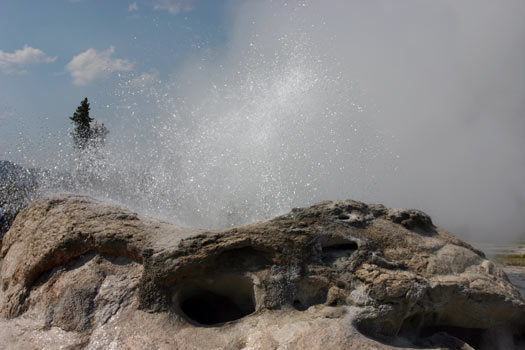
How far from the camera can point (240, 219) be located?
26.9 ft

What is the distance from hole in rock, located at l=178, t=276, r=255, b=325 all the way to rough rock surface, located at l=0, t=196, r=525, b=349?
0.05 feet

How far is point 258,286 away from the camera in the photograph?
4.47 metres

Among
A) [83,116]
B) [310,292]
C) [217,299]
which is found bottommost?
[217,299]

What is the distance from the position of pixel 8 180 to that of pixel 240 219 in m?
8.04

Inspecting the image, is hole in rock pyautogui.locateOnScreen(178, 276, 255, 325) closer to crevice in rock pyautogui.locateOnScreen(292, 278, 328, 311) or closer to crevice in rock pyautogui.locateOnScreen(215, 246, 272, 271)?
crevice in rock pyautogui.locateOnScreen(215, 246, 272, 271)

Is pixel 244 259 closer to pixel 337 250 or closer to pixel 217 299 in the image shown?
pixel 217 299

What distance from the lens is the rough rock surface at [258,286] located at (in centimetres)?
422

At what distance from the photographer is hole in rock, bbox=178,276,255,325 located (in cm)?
464

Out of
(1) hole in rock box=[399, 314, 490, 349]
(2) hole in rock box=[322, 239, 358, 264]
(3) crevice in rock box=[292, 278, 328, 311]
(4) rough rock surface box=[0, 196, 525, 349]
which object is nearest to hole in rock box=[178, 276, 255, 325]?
(4) rough rock surface box=[0, 196, 525, 349]

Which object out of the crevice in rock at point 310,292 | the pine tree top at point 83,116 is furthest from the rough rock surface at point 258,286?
the pine tree top at point 83,116

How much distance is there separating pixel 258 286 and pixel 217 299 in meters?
A: 0.78

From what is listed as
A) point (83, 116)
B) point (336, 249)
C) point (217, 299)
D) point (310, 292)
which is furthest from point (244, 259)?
point (83, 116)

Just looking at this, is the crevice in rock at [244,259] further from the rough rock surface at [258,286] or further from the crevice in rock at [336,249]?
the crevice in rock at [336,249]

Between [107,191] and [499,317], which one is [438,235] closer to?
[499,317]
